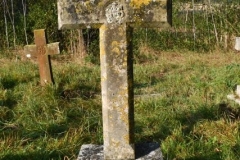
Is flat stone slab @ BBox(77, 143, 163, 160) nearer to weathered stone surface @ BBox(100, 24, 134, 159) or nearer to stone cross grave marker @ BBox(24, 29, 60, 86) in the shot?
weathered stone surface @ BBox(100, 24, 134, 159)

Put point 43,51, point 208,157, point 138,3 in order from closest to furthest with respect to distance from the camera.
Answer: point 138,3 → point 208,157 → point 43,51

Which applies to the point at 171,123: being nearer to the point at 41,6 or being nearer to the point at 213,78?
the point at 213,78

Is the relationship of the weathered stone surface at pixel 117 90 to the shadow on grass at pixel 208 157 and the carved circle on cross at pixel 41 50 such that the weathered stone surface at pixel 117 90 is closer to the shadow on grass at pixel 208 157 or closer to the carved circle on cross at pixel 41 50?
the shadow on grass at pixel 208 157

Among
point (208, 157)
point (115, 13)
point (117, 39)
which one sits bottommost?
point (208, 157)

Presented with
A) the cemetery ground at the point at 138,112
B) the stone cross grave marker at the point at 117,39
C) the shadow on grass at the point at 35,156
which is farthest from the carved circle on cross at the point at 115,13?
the shadow on grass at the point at 35,156

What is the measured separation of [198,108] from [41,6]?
734 centimetres

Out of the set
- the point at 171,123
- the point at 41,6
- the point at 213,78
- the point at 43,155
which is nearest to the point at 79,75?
the point at 213,78

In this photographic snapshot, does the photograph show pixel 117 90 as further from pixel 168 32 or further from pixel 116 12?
pixel 168 32

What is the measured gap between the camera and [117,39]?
2750 millimetres

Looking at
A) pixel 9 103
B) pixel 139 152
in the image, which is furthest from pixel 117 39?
pixel 9 103

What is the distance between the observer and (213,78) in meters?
7.40

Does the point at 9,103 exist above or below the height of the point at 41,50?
below

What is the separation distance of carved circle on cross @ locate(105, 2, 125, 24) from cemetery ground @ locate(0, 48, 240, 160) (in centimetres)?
161

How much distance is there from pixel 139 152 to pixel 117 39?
2.99 ft
